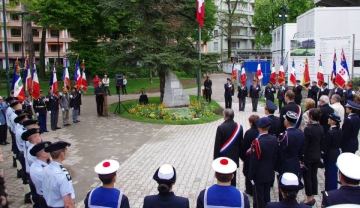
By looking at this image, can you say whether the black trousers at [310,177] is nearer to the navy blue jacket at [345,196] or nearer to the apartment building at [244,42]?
the navy blue jacket at [345,196]

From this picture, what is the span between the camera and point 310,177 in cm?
692

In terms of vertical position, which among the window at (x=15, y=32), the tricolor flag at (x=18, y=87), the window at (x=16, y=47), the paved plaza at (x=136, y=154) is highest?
the window at (x=15, y=32)

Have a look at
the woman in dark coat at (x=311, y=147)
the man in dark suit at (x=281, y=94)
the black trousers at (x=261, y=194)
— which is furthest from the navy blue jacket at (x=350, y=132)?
the man in dark suit at (x=281, y=94)

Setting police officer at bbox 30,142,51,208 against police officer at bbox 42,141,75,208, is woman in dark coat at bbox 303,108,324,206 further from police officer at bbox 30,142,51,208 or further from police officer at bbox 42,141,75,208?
police officer at bbox 30,142,51,208

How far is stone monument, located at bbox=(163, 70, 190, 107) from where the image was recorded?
19812mm

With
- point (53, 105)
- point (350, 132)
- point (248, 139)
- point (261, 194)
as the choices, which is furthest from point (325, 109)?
point (53, 105)

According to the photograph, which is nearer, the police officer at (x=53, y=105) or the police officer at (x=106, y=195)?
the police officer at (x=106, y=195)

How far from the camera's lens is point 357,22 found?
91.3 feet

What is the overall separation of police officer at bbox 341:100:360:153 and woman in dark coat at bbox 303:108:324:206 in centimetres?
112

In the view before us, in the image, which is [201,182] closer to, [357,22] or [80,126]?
[80,126]

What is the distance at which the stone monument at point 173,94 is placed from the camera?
65.0 ft

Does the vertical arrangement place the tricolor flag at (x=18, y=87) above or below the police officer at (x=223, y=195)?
above

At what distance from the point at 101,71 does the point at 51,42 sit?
3720 cm

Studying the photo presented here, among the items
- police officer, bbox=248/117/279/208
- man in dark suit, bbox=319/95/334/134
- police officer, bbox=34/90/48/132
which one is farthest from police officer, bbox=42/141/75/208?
police officer, bbox=34/90/48/132
